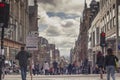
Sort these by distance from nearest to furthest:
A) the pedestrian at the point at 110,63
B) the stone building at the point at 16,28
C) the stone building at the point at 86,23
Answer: the pedestrian at the point at 110,63 → the stone building at the point at 16,28 → the stone building at the point at 86,23

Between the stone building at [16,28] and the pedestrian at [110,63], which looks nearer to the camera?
the pedestrian at [110,63]

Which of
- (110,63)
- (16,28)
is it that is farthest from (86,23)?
(110,63)

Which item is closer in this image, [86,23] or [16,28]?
[16,28]

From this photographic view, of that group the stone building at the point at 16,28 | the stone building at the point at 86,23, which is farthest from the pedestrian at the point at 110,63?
the stone building at the point at 86,23

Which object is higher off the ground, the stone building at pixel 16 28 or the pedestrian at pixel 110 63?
the stone building at pixel 16 28

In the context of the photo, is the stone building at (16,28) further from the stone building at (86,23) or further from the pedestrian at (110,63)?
the pedestrian at (110,63)

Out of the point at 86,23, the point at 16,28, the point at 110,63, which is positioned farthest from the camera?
the point at 86,23

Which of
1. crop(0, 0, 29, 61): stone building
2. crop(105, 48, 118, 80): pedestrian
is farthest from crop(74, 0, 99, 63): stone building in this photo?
crop(105, 48, 118, 80): pedestrian

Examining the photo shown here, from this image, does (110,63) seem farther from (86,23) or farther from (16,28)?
(86,23)

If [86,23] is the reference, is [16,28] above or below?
below

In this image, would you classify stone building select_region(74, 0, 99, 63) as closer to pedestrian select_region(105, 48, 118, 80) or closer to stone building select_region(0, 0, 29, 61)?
stone building select_region(0, 0, 29, 61)

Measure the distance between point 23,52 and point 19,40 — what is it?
51.8 meters

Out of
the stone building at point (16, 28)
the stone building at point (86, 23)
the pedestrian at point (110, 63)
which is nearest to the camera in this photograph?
the pedestrian at point (110, 63)

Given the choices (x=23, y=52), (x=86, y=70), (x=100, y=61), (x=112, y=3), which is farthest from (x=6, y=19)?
(x=112, y=3)
